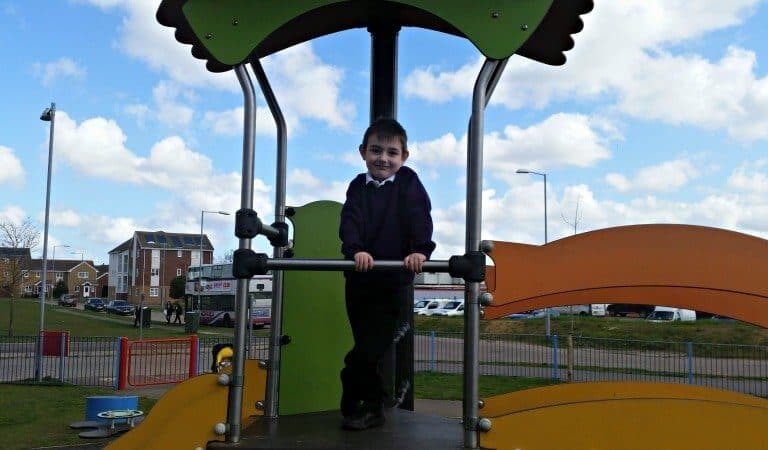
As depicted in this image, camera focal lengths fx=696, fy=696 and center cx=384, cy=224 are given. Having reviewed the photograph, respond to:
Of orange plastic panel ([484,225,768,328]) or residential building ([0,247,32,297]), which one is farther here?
residential building ([0,247,32,297])

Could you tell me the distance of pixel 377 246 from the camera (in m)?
3.15

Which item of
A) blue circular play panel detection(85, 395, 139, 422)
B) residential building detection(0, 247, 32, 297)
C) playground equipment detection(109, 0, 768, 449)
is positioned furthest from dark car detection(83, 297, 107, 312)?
playground equipment detection(109, 0, 768, 449)

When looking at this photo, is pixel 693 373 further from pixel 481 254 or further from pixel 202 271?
pixel 202 271

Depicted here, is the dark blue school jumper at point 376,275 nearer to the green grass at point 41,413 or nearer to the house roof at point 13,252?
the green grass at point 41,413

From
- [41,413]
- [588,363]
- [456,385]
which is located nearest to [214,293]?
[588,363]

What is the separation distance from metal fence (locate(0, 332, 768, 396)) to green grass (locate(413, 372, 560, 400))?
2.73 feet

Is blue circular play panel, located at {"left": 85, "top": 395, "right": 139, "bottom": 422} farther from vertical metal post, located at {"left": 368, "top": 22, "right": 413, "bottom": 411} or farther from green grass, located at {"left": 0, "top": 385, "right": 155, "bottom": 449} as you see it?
vertical metal post, located at {"left": 368, "top": 22, "right": 413, "bottom": 411}

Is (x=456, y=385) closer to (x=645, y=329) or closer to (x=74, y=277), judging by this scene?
(x=645, y=329)

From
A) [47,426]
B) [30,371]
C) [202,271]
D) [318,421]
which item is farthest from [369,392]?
Result: [202,271]

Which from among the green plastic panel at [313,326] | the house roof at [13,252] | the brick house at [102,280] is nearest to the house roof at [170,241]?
the brick house at [102,280]

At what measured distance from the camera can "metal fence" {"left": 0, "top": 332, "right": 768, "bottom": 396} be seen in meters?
14.9

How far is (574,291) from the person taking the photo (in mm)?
2938

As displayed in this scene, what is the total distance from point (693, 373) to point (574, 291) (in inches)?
548

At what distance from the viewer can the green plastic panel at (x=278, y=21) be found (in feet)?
8.96
